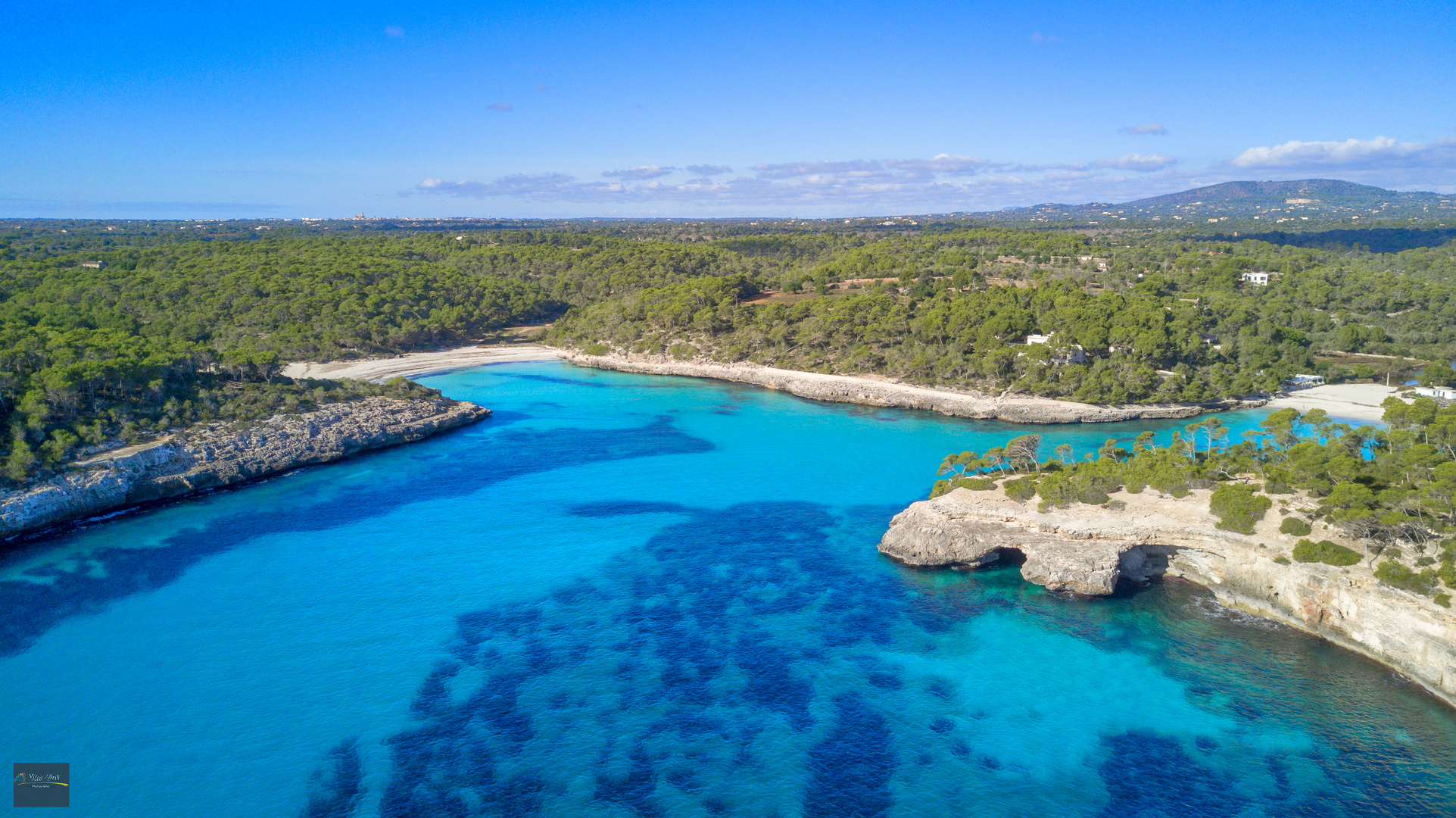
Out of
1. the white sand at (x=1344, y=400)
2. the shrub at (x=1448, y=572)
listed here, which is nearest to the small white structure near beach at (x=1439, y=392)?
the white sand at (x=1344, y=400)

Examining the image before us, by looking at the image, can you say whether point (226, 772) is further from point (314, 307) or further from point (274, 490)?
point (314, 307)

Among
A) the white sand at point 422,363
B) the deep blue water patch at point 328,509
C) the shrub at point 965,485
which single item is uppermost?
the white sand at point 422,363

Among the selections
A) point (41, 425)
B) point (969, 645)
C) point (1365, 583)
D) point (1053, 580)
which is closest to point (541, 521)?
point (969, 645)

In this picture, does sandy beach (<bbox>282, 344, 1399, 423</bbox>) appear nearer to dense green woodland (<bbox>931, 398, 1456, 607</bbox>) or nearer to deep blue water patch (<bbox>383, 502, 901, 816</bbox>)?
dense green woodland (<bbox>931, 398, 1456, 607</bbox>)

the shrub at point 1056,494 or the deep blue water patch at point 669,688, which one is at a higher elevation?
the shrub at point 1056,494

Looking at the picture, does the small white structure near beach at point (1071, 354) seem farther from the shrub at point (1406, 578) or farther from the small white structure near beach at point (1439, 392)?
the shrub at point (1406, 578)

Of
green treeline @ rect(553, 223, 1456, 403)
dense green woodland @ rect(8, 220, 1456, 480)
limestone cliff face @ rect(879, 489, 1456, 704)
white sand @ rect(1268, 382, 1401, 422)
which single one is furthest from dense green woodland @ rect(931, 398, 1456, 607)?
green treeline @ rect(553, 223, 1456, 403)

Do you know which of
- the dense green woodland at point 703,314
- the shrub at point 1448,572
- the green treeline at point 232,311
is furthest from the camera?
the dense green woodland at point 703,314

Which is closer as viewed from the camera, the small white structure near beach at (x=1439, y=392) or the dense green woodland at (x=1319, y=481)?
the dense green woodland at (x=1319, y=481)
